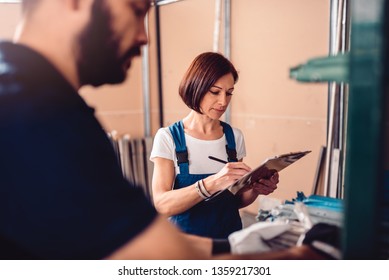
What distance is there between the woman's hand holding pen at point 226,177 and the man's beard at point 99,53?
0.59m

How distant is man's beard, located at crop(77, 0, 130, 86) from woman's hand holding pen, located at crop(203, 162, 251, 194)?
1.93ft

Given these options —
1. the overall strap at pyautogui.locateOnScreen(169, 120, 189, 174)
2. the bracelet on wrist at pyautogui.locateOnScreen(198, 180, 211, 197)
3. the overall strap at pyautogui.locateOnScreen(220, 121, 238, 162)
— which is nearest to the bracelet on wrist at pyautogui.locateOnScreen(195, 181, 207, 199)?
the bracelet on wrist at pyautogui.locateOnScreen(198, 180, 211, 197)

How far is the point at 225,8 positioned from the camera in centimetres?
344

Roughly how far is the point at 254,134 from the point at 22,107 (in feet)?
8.81

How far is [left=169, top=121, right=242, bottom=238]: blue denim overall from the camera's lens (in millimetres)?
1720

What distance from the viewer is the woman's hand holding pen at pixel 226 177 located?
156 cm

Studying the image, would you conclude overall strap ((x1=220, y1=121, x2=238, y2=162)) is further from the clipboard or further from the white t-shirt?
the clipboard

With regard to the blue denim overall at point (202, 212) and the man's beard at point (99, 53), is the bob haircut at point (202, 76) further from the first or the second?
the man's beard at point (99, 53)

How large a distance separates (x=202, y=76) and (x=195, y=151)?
31 centimetres

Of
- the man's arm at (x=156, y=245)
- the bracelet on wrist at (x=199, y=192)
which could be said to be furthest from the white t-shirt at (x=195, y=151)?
the man's arm at (x=156, y=245)

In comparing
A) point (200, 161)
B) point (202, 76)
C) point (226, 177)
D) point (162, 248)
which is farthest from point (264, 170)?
point (162, 248)

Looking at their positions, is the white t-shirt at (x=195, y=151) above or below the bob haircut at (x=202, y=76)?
below

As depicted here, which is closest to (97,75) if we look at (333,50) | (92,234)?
(92,234)

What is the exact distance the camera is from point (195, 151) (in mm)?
1789
